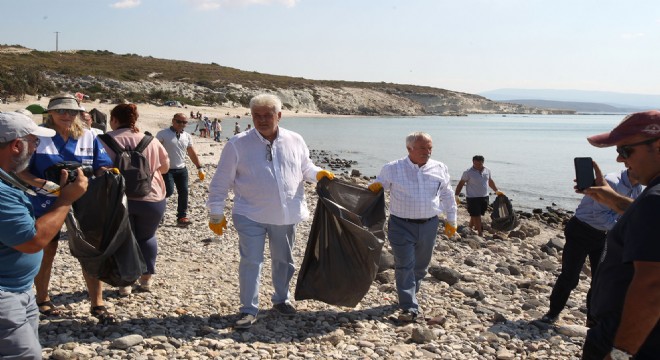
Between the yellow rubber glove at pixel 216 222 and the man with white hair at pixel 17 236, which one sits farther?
the yellow rubber glove at pixel 216 222

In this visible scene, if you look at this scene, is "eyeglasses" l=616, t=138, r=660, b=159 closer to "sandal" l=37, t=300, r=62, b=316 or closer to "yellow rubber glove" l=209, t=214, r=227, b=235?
"yellow rubber glove" l=209, t=214, r=227, b=235

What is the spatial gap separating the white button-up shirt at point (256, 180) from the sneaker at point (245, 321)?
86 cm

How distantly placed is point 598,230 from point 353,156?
2997 centimetres

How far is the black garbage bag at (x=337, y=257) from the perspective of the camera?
5.13m

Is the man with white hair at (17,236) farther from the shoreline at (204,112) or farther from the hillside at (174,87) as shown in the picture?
the hillside at (174,87)

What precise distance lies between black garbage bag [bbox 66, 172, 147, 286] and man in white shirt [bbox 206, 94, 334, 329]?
0.76m

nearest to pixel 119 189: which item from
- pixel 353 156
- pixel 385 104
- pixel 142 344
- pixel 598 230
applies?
pixel 142 344

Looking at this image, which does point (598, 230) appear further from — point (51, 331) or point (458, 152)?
point (458, 152)

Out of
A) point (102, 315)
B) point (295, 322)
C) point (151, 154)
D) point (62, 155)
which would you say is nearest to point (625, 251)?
point (295, 322)

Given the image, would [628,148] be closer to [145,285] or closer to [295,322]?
[295,322]

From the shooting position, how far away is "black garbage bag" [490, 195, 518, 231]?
36.8ft

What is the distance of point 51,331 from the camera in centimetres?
449

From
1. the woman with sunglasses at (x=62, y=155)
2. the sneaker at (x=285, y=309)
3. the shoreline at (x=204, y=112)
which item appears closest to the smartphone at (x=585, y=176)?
the sneaker at (x=285, y=309)

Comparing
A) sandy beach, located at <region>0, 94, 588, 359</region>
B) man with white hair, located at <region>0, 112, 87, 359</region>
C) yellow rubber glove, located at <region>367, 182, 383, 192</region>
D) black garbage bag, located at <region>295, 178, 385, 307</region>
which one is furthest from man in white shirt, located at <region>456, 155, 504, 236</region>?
man with white hair, located at <region>0, 112, 87, 359</region>
